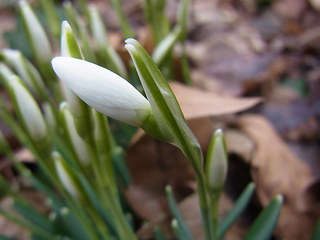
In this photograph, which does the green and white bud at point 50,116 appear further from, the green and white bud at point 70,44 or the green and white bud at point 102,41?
→ the green and white bud at point 70,44

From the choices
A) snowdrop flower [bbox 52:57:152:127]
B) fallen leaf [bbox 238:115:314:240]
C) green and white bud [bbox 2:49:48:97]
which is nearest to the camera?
snowdrop flower [bbox 52:57:152:127]

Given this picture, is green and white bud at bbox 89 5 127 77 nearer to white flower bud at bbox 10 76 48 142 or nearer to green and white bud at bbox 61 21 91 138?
white flower bud at bbox 10 76 48 142

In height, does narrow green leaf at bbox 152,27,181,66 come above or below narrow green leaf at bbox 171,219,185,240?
above

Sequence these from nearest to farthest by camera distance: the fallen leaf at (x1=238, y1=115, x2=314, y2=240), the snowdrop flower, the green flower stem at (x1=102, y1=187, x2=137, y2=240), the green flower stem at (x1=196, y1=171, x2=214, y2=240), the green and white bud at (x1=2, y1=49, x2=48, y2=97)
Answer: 1. the snowdrop flower
2. the green flower stem at (x1=196, y1=171, x2=214, y2=240)
3. the green flower stem at (x1=102, y1=187, x2=137, y2=240)
4. the green and white bud at (x1=2, y1=49, x2=48, y2=97)
5. the fallen leaf at (x1=238, y1=115, x2=314, y2=240)

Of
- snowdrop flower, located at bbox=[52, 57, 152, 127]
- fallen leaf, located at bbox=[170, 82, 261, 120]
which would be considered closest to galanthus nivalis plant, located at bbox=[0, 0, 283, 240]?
snowdrop flower, located at bbox=[52, 57, 152, 127]

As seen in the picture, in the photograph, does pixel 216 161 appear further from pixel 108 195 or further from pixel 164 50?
pixel 164 50

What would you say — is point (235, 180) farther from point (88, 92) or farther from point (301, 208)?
point (88, 92)
